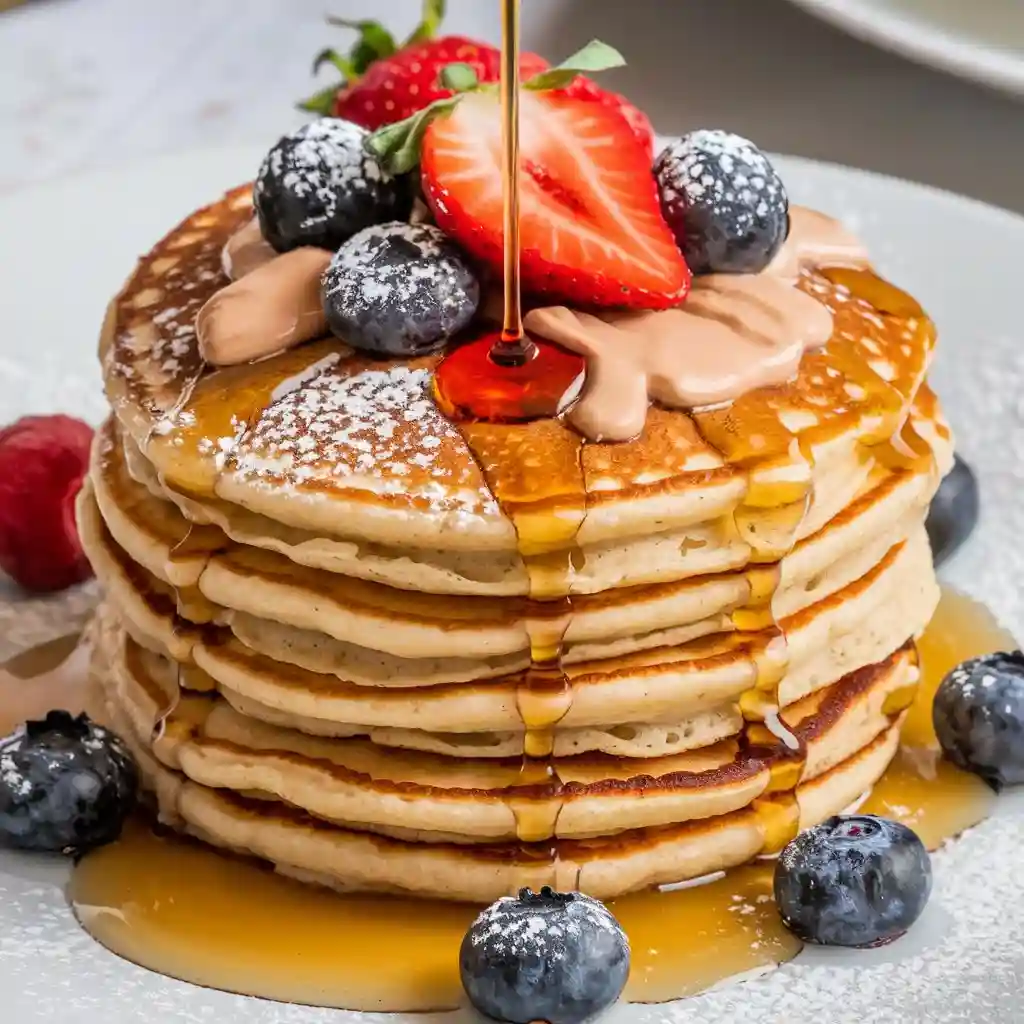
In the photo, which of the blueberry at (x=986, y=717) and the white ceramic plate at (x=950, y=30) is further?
the white ceramic plate at (x=950, y=30)

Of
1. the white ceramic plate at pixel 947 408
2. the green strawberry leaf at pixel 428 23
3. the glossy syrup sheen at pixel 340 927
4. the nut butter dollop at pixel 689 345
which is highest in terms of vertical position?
the green strawberry leaf at pixel 428 23

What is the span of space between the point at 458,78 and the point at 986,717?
94cm

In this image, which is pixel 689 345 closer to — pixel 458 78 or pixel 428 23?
pixel 458 78

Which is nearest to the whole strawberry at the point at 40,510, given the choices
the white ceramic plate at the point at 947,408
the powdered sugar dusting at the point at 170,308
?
the white ceramic plate at the point at 947,408

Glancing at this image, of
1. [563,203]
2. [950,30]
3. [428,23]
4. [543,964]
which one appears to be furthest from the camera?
[950,30]

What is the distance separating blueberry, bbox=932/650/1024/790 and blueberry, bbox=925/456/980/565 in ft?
1.20

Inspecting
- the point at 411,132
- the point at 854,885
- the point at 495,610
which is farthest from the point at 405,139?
the point at 854,885

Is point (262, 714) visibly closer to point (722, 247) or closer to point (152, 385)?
point (152, 385)

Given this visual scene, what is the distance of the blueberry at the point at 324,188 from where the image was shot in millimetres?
1729

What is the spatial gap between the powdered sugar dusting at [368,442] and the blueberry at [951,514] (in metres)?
0.93

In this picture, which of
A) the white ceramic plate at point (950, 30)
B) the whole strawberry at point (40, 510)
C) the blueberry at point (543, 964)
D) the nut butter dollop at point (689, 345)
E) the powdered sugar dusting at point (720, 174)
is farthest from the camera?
the white ceramic plate at point (950, 30)

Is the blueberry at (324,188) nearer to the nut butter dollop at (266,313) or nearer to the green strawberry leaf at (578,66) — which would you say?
the nut butter dollop at (266,313)

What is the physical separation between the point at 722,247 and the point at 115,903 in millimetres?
955

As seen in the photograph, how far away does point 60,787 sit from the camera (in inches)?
67.4
